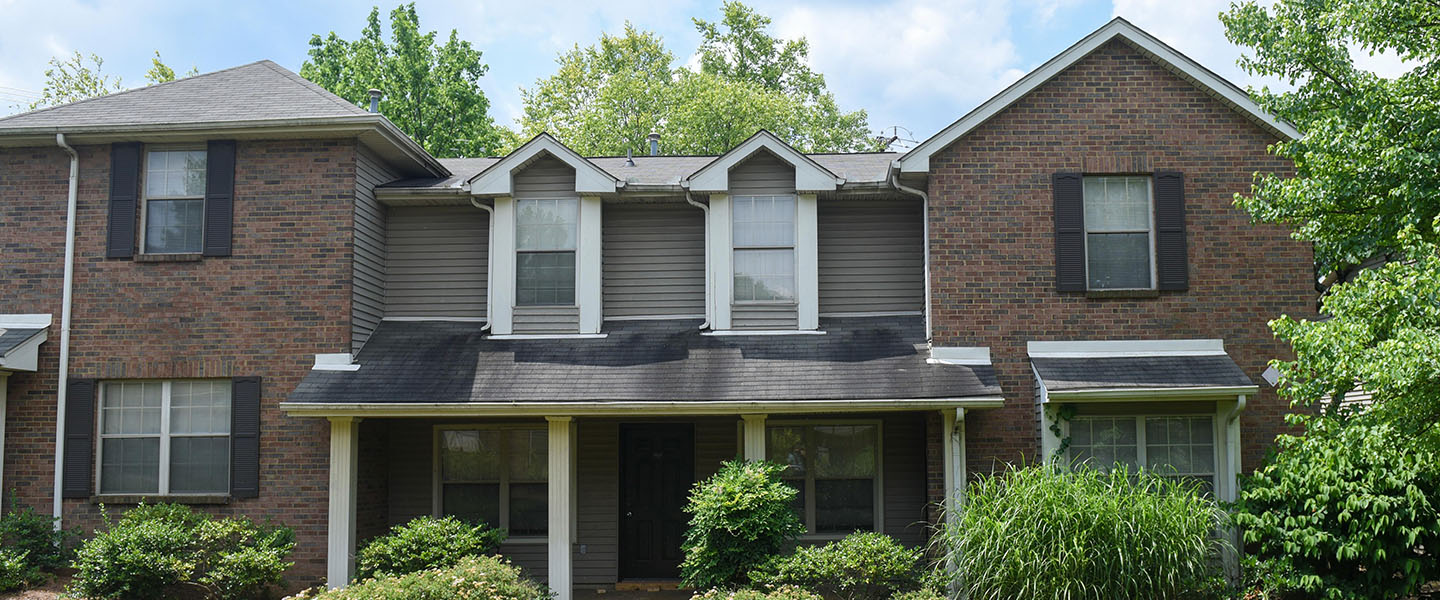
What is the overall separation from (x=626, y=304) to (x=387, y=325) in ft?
9.68

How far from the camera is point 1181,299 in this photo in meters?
11.8

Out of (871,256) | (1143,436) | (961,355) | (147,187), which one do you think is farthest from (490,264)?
(1143,436)

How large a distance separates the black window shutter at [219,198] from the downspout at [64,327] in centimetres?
156

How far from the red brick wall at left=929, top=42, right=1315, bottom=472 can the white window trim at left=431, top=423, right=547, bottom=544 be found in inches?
207

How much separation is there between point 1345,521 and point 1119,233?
3.76 metres

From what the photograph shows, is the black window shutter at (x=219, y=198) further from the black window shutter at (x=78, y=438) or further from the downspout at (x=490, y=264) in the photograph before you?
the downspout at (x=490, y=264)

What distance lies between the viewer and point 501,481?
13.2 metres

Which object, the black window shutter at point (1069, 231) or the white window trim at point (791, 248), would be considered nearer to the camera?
the black window shutter at point (1069, 231)

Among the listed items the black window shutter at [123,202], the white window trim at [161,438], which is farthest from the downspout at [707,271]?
the black window shutter at [123,202]

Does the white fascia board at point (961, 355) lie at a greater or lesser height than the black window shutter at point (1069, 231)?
lesser

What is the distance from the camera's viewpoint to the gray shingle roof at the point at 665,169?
43.8ft

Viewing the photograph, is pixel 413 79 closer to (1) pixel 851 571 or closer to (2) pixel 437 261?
(2) pixel 437 261

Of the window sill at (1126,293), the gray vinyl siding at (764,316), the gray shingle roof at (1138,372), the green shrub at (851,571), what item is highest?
the window sill at (1126,293)

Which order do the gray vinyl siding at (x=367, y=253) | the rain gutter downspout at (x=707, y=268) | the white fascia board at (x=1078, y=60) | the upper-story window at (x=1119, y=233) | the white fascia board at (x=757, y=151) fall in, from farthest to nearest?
the rain gutter downspout at (x=707, y=268) < the white fascia board at (x=757, y=151) < the gray vinyl siding at (x=367, y=253) < the upper-story window at (x=1119, y=233) < the white fascia board at (x=1078, y=60)
